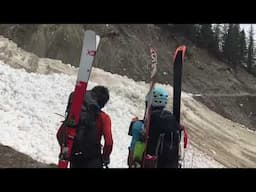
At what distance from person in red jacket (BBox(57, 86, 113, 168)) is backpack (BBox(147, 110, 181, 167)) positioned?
1.67 ft

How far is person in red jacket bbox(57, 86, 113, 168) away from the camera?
5.06 metres

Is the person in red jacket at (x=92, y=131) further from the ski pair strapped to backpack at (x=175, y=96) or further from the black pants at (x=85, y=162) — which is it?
the ski pair strapped to backpack at (x=175, y=96)

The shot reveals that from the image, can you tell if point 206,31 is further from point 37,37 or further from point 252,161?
point 252,161

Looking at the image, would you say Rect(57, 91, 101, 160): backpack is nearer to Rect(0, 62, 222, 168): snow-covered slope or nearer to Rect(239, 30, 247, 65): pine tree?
Rect(0, 62, 222, 168): snow-covered slope

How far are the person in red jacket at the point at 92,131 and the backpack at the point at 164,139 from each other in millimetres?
508

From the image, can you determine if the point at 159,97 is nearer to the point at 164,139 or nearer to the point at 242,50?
the point at 164,139

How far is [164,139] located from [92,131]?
0.79m

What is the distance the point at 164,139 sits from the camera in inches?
210

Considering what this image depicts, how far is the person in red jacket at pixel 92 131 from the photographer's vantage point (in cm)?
506

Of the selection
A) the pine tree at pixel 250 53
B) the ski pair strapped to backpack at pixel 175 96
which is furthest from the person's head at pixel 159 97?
the pine tree at pixel 250 53

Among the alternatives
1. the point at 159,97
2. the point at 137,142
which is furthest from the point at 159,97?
the point at 137,142

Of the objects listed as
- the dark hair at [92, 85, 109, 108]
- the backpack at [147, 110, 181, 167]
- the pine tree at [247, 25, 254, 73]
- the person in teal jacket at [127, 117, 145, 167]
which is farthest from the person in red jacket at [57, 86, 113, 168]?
the pine tree at [247, 25, 254, 73]
